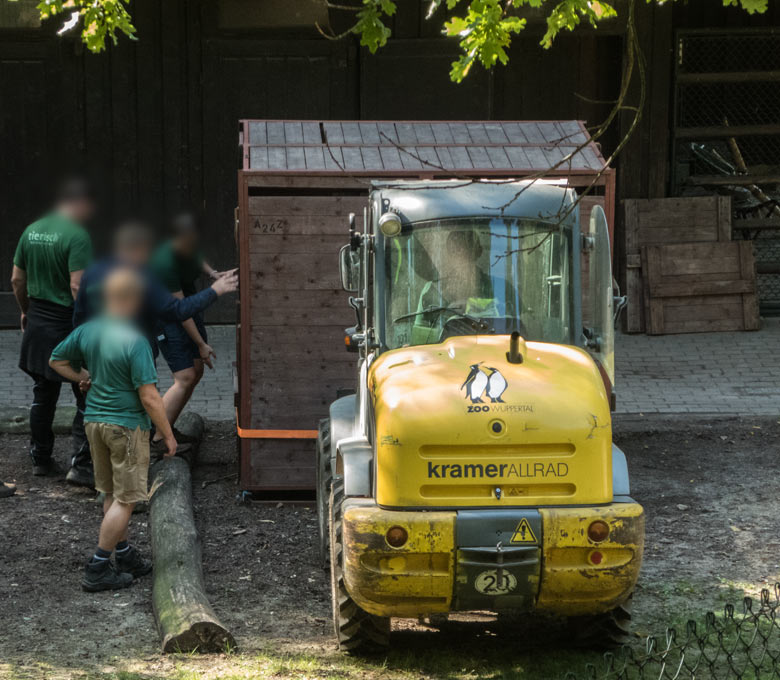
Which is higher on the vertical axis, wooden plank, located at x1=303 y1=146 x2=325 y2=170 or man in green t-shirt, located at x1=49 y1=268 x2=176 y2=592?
wooden plank, located at x1=303 y1=146 x2=325 y2=170

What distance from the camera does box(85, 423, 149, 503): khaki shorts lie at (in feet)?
22.5

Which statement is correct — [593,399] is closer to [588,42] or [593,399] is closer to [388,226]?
[388,226]

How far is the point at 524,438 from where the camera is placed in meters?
5.41

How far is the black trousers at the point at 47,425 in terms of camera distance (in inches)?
342

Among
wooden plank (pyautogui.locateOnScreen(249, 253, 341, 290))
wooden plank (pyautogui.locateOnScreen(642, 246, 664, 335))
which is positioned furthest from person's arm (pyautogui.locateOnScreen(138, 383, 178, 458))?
wooden plank (pyautogui.locateOnScreen(642, 246, 664, 335))

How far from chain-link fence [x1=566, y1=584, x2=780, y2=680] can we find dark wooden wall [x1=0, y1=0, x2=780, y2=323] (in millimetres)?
8793

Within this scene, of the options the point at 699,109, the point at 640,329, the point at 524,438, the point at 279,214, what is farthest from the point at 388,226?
the point at 699,109

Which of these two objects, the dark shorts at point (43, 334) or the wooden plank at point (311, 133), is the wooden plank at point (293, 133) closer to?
the wooden plank at point (311, 133)

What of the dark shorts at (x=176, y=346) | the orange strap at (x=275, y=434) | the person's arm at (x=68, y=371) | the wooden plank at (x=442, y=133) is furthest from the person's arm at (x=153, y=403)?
the wooden plank at (x=442, y=133)

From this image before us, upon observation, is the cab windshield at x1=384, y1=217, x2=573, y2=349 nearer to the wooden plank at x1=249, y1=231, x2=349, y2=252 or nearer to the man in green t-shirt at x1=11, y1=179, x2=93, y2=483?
the wooden plank at x1=249, y1=231, x2=349, y2=252

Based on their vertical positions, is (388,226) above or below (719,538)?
above

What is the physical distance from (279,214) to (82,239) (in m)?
1.43

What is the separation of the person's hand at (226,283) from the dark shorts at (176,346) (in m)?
1.01

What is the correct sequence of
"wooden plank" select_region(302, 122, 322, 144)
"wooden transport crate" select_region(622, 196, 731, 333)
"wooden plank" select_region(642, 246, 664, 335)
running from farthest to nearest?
"wooden transport crate" select_region(622, 196, 731, 333)
"wooden plank" select_region(642, 246, 664, 335)
"wooden plank" select_region(302, 122, 322, 144)
